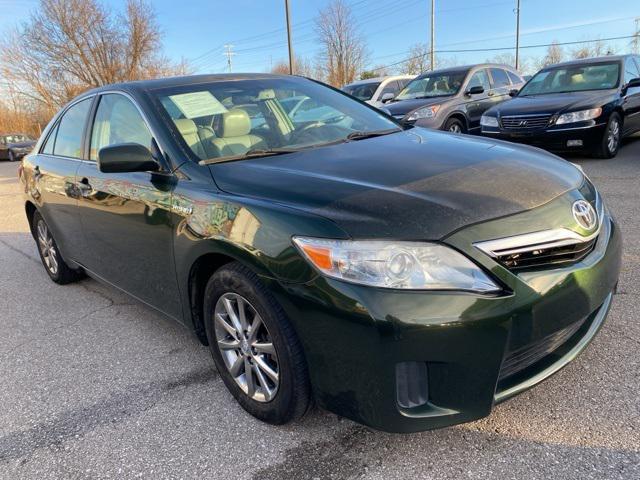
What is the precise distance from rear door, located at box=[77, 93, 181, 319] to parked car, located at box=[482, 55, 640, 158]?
21.5ft

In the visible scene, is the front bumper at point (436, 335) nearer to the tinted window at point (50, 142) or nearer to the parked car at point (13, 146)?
the tinted window at point (50, 142)

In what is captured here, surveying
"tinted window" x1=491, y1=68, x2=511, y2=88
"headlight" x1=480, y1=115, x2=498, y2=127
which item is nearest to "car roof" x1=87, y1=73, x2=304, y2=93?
"headlight" x1=480, y1=115, x2=498, y2=127

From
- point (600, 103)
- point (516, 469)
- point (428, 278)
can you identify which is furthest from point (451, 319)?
point (600, 103)

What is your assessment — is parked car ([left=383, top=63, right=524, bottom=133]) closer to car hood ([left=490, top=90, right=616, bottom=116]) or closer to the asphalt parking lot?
car hood ([left=490, top=90, right=616, bottom=116])

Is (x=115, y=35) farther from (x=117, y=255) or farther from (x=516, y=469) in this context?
(x=516, y=469)

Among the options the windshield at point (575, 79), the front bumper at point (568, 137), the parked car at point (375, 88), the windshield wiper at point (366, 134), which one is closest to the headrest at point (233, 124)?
the windshield wiper at point (366, 134)

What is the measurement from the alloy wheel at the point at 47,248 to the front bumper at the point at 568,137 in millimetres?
6680

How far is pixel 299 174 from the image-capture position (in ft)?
7.72

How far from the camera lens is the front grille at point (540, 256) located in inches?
74.6

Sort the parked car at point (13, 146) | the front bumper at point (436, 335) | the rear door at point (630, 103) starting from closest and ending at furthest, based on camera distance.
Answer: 1. the front bumper at point (436, 335)
2. the rear door at point (630, 103)
3. the parked car at point (13, 146)

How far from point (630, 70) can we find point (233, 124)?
863 cm

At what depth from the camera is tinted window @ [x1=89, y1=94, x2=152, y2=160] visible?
9.77 feet

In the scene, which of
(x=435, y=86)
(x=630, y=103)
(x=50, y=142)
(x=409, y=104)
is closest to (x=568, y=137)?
(x=630, y=103)

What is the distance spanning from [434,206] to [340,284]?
1.56ft
